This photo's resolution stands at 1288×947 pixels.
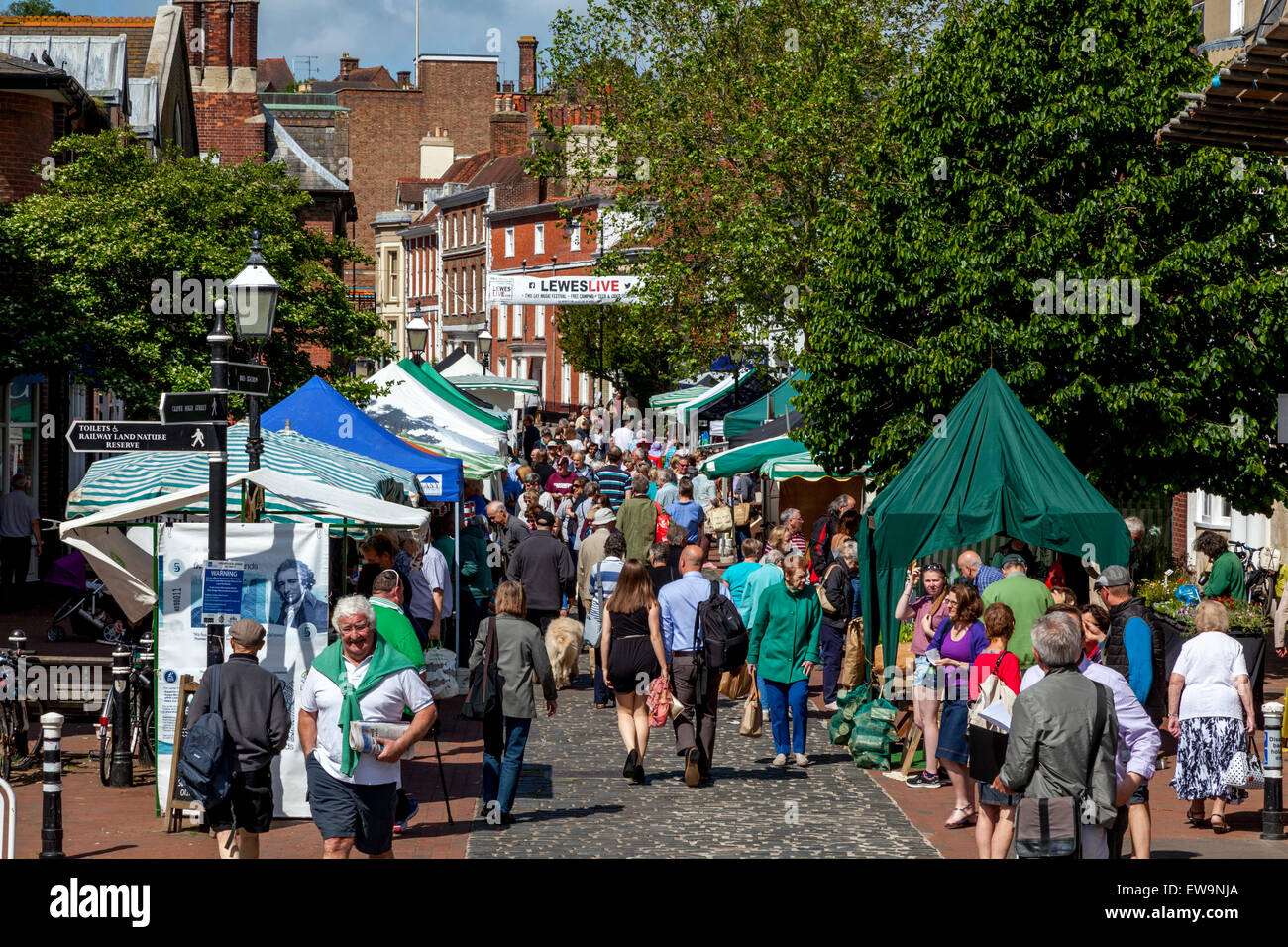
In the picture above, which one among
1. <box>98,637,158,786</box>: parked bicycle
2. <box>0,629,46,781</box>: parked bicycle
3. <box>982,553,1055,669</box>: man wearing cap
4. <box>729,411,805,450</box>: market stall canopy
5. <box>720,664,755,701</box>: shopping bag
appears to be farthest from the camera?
<box>729,411,805,450</box>: market stall canopy

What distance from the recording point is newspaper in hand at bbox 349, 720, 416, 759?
789cm

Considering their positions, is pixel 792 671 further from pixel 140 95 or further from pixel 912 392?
pixel 140 95

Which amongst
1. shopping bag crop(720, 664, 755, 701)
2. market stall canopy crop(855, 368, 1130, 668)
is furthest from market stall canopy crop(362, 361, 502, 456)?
market stall canopy crop(855, 368, 1130, 668)

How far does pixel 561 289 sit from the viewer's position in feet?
113

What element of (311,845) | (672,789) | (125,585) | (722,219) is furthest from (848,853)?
(722,219)

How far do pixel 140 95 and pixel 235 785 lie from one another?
2808 centimetres

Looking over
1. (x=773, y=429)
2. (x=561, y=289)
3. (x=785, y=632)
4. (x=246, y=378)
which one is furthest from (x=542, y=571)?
(x=561, y=289)

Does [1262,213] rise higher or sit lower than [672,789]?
higher

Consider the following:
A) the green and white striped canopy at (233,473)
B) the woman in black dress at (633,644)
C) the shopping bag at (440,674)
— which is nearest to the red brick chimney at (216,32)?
the green and white striped canopy at (233,473)

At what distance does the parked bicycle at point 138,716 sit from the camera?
11820 mm

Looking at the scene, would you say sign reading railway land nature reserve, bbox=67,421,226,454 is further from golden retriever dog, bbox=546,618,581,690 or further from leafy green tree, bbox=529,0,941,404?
leafy green tree, bbox=529,0,941,404

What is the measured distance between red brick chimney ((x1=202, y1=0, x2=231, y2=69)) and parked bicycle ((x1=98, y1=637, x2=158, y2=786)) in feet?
137

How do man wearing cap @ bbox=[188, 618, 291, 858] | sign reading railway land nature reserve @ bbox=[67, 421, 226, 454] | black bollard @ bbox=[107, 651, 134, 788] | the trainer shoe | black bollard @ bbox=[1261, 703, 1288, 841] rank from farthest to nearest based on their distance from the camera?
the trainer shoe, black bollard @ bbox=[107, 651, 134, 788], black bollard @ bbox=[1261, 703, 1288, 841], sign reading railway land nature reserve @ bbox=[67, 421, 226, 454], man wearing cap @ bbox=[188, 618, 291, 858]
